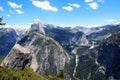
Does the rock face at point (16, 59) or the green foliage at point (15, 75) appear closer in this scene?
the green foliage at point (15, 75)

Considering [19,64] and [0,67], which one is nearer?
[0,67]

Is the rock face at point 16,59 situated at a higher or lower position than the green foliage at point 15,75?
higher

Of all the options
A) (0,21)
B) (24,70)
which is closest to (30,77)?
(24,70)

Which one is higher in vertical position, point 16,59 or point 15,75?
point 16,59

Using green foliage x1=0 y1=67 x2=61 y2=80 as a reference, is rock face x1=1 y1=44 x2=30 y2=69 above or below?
above

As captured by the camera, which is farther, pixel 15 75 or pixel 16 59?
pixel 16 59

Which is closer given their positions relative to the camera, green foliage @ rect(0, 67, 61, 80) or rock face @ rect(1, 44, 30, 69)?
green foliage @ rect(0, 67, 61, 80)

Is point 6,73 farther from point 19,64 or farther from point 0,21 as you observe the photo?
point 0,21

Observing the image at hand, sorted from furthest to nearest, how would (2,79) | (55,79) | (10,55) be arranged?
(55,79), (10,55), (2,79)
